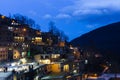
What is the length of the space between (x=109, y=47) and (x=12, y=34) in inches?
1196

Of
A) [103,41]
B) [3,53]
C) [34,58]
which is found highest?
[103,41]

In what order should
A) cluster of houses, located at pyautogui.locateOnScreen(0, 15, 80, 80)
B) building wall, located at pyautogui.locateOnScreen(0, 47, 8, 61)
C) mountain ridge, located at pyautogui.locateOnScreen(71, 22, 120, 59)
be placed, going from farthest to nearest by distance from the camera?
mountain ridge, located at pyautogui.locateOnScreen(71, 22, 120, 59)
building wall, located at pyautogui.locateOnScreen(0, 47, 8, 61)
cluster of houses, located at pyautogui.locateOnScreen(0, 15, 80, 80)

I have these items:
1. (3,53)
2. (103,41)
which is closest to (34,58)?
(3,53)

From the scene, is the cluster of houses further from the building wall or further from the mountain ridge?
the mountain ridge

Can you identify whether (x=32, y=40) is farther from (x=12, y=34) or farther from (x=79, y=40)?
(x=79, y=40)

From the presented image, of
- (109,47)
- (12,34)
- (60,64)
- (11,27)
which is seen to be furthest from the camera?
(109,47)

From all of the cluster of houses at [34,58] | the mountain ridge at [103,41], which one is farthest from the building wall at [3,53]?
the mountain ridge at [103,41]

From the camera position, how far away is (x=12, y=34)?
1962 inches

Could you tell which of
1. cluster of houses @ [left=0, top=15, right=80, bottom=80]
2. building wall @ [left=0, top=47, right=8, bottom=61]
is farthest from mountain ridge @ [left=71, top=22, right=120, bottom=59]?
building wall @ [left=0, top=47, right=8, bottom=61]

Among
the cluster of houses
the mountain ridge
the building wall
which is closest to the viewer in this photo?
the cluster of houses

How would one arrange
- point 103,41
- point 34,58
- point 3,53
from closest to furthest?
point 34,58 → point 3,53 → point 103,41

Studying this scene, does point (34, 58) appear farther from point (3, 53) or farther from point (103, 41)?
point (103, 41)

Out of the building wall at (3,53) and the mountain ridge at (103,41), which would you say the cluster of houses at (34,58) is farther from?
the mountain ridge at (103,41)

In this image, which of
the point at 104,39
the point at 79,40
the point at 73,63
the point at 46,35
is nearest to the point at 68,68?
the point at 73,63
